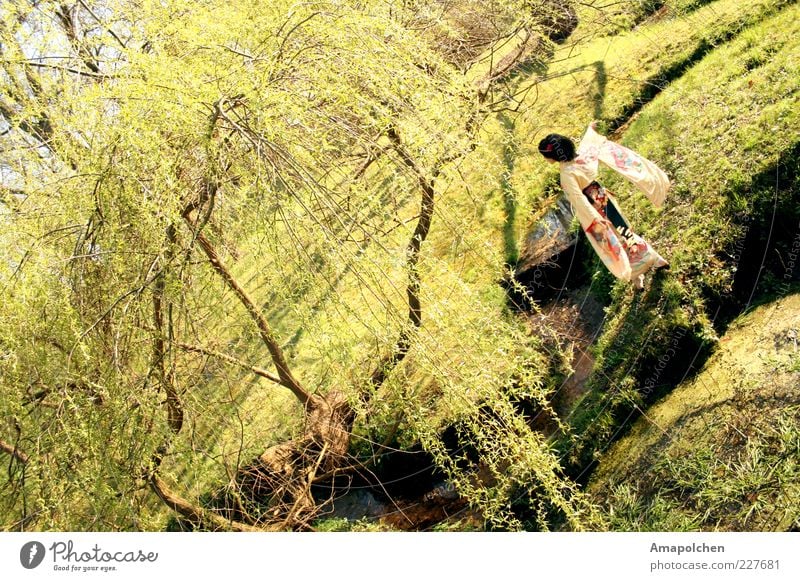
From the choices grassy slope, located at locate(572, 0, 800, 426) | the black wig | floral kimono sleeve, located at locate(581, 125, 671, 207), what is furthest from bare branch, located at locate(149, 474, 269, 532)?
floral kimono sleeve, located at locate(581, 125, 671, 207)

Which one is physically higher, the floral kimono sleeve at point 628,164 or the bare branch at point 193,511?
the floral kimono sleeve at point 628,164

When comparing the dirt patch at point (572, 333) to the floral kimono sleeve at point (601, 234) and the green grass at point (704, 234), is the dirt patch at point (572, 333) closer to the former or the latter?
the green grass at point (704, 234)

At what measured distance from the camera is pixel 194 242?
11.1ft

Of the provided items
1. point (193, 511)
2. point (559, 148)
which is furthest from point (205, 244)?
point (559, 148)

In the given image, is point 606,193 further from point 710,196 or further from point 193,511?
point 193,511

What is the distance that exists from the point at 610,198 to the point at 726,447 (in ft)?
4.76

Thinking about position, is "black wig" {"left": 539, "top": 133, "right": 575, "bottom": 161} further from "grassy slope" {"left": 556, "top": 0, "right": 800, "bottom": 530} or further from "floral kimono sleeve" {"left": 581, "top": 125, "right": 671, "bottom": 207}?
"grassy slope" {"left": 556, "top": 0, "right": 800, "bottom": 530}

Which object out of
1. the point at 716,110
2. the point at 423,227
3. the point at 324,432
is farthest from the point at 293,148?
the point at 716,110

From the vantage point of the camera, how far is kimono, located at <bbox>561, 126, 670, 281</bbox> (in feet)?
13.7

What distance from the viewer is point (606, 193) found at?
174 inches

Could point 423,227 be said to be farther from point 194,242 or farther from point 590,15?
point 590,15

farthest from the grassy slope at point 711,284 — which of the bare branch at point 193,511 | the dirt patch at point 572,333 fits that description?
the bare branch at point 193,511

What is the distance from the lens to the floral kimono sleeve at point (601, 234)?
4160 mm

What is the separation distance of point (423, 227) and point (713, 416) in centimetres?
189
